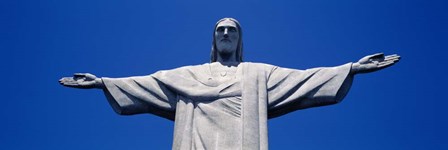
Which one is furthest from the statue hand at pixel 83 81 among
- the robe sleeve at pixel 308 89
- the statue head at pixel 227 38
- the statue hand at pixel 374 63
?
the statue hand at pixel 374 63

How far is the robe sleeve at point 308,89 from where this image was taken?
16.8 metres

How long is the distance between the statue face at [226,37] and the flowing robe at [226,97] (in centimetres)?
55

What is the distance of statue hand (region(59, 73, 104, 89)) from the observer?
17.3m

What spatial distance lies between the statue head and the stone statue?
0.03m

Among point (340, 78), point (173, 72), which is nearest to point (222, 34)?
point (173, 72)

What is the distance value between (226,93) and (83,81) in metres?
3.16

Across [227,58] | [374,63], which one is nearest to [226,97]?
[227,58]

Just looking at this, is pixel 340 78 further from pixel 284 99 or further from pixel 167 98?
pixel 167 98

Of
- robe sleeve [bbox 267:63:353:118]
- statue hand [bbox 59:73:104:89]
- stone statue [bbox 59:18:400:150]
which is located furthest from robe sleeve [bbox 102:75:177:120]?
robe sleeve [bbox 267:63:353:118]

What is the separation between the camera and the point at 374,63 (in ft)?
54.8

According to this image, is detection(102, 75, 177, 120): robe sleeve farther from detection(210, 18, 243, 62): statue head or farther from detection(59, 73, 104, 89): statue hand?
detection(210, 18, 243, 62): statue head

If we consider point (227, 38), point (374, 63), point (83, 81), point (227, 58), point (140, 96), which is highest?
point (227, 38)

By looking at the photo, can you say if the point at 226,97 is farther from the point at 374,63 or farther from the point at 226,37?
the point at 374,63

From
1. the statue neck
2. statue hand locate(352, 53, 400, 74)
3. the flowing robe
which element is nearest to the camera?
the flowing robe
